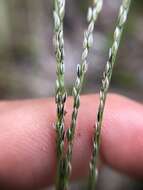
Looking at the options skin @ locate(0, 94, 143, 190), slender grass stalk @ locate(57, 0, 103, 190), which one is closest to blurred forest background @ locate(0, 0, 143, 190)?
skin @ locate(0, 94, 143, 190)

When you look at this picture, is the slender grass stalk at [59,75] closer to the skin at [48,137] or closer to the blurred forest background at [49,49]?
the skin at [48,137]

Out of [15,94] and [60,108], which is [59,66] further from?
[15,94]

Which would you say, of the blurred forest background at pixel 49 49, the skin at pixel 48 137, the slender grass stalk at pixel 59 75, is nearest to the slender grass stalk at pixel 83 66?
the slender grass stalk at pixel 59 75

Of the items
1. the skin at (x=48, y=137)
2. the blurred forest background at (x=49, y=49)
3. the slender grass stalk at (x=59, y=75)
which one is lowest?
the blurred forest background at (x=49, y=49)

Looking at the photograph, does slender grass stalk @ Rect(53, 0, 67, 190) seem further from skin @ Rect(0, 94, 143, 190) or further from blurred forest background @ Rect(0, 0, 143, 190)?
blurred forest background @ Rect(0, 0, 143, 190)

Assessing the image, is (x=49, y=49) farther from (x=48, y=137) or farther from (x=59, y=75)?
(x=59, y=75)
